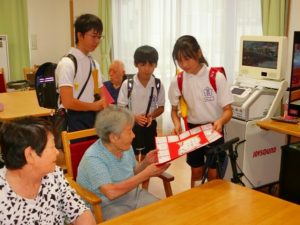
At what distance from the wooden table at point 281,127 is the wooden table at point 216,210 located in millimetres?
1198

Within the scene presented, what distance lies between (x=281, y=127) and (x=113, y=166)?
150 centimetres

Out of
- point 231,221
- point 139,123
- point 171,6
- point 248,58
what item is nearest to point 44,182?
point 231,221

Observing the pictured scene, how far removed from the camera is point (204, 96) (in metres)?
2.50

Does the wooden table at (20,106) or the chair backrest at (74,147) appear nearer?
the chair backrest at (74,147)

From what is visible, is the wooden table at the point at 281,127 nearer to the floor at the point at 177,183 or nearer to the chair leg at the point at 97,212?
the floor at the point at 177,183

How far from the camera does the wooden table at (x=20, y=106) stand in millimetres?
3193

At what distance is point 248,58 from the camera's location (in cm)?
346

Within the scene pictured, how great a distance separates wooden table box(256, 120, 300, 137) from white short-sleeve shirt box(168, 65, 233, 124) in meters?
0.58

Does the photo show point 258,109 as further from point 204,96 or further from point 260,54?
point 204,96

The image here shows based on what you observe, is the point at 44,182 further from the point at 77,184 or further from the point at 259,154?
the point at 259,154

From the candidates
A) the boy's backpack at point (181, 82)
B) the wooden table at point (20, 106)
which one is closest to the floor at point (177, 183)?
the wooden table at point (20, 106)

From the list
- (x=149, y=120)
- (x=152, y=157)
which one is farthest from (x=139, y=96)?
(x=152, y=157)

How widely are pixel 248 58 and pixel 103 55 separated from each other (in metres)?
2.97

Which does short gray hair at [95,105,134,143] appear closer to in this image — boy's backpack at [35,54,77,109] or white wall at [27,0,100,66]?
boy's backpack at [35,54,77,109]
